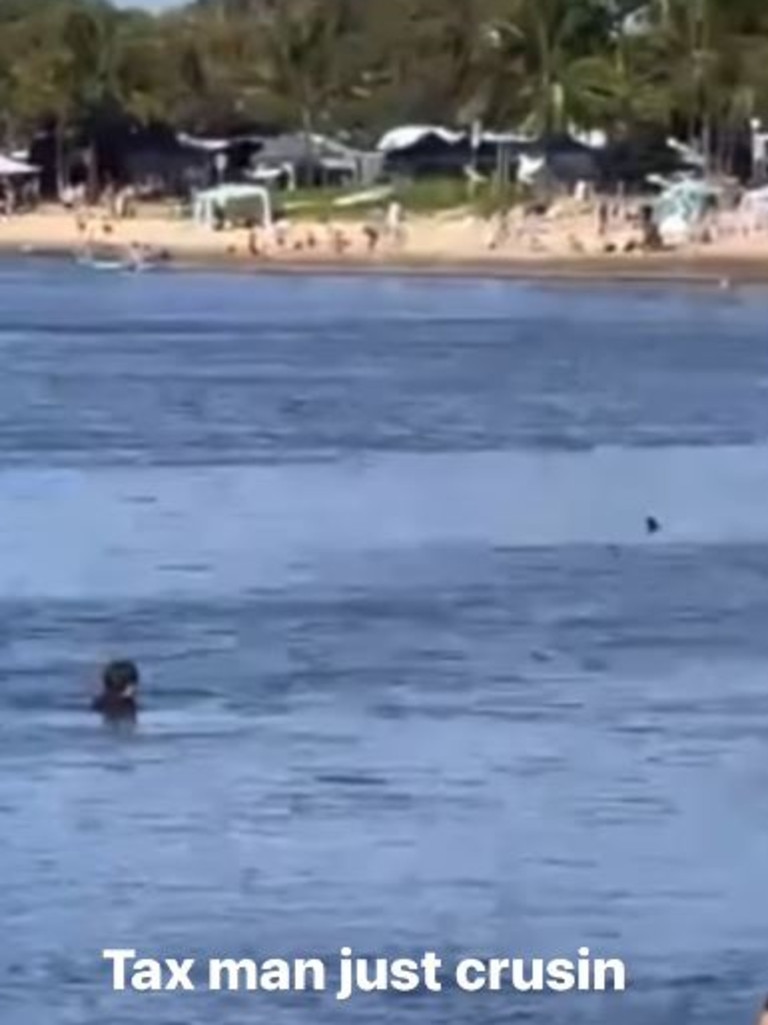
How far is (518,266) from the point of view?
92000 mm

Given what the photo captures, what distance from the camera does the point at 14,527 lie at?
3656cm

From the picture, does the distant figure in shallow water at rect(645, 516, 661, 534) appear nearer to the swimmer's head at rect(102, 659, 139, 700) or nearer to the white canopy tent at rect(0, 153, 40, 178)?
the swimmer's head at rect(102, 659, 139, 700)

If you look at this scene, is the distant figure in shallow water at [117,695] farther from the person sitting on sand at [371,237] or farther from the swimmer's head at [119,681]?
the person sitting on sand at [371,237]

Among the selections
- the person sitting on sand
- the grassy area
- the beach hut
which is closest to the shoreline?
the person sitting on sand

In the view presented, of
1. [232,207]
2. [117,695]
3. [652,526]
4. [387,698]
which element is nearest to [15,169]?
[232,207]

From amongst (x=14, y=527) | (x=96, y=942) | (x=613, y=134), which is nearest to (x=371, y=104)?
(x=613, y=134)

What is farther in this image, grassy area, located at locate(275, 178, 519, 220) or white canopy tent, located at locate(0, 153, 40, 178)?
white canopy tent, located at locate(0, 153, 40, 178)

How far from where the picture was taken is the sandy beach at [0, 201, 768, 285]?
90.7 meters

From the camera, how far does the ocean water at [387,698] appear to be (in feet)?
61.9

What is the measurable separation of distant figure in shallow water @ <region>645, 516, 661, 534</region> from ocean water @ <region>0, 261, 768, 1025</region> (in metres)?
0.13

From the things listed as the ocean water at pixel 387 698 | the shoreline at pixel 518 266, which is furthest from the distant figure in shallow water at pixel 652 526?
the shoreline at pixel 518 266

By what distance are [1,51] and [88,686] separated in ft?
379

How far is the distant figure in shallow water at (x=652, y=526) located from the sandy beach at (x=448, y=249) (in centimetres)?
5014

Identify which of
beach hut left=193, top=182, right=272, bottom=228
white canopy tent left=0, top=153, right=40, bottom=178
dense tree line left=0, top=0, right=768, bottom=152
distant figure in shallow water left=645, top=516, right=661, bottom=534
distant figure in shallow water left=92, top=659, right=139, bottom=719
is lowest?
white canopy tent left=0, top=153, right=40, bottom=178
